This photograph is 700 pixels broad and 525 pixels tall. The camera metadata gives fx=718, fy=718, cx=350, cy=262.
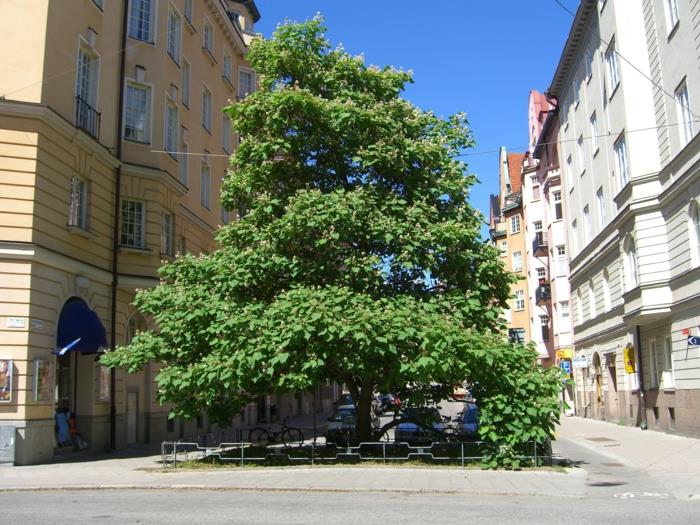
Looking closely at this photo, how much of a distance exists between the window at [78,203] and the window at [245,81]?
699 inches

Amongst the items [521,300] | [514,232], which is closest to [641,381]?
[521,300]

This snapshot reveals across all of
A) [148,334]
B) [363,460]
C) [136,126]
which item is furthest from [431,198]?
[136,126]

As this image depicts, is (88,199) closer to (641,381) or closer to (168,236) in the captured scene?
(168,236)

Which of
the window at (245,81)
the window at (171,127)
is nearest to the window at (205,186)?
the window at (171,127)

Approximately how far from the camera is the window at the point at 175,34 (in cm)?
2681

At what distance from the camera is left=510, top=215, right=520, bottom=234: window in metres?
66.3

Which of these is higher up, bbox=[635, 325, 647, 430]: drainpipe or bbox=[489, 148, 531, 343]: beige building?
bbox=[489, 148, 531, 343]: beige building

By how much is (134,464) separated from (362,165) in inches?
363

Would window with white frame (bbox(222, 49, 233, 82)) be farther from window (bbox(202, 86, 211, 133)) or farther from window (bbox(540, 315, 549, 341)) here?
window (bbox(540, 315, 549, 341))

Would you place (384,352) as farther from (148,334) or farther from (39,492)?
(39,492)

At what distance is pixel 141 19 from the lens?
24.8m

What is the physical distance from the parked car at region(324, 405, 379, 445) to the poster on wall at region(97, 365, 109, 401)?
22.0 feet

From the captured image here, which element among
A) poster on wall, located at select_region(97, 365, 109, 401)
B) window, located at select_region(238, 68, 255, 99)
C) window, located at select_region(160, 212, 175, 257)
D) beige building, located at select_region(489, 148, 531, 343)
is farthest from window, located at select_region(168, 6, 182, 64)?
beige building, located at select_region(489, 148, 531, 343)

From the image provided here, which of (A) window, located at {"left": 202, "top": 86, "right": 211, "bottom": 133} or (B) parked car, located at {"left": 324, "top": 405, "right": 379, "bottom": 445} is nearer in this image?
(B) parked car, located at {"left": 324, "top": 405, "right": 379, "bottom": 445}
